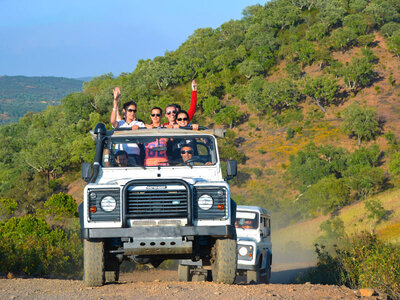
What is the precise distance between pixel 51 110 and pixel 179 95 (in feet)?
104

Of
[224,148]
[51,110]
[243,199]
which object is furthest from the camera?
[51,110]

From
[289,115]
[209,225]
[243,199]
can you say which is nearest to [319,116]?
[289,115]

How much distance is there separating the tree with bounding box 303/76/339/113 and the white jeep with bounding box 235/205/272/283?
50824mm

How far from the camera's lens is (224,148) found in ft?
190

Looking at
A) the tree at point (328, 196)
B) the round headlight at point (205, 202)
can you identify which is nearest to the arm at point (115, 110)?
the round headlight at point (205, 202)

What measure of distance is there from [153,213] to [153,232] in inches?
9.9

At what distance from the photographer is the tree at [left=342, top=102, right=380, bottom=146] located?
185 feet

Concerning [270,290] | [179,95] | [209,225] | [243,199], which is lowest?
[243,199]

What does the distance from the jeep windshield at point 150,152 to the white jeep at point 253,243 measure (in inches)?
192

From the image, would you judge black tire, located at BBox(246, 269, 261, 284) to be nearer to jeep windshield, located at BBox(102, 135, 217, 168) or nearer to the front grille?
jeep windshield, located at BBox(102, 135, 217, 168)

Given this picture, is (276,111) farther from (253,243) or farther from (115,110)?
(115,110)

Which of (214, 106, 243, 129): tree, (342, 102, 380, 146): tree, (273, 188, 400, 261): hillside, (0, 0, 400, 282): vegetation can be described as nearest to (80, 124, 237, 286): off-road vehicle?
(0, 0, 400, 282): vegetation

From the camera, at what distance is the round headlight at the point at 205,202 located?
815 cm

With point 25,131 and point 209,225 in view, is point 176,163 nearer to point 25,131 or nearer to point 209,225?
point 209,225
